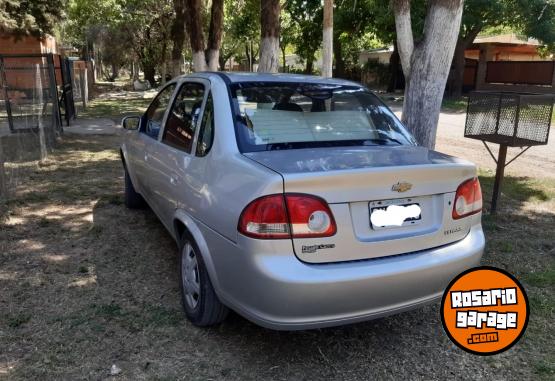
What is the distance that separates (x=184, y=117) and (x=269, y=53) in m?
7.66

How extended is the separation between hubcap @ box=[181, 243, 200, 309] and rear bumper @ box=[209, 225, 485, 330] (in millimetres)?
497

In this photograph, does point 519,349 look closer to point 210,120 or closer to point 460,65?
point 210,120

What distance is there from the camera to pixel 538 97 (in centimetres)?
546

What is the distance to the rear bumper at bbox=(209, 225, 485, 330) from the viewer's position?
258cm

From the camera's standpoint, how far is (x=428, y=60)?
5504 millimetres

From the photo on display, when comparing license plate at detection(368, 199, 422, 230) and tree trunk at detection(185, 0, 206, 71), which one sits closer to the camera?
license plate at detection(368, 199, 422, 230)

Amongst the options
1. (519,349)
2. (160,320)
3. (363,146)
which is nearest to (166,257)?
(160,320)

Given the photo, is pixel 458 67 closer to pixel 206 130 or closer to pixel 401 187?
pixel 206 130

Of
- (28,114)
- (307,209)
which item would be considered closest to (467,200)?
(307,209)

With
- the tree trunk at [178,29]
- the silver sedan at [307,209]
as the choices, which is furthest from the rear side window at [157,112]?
the tree trunk at [178,29]

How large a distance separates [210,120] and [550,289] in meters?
2.97

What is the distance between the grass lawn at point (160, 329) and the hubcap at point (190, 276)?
0.18m

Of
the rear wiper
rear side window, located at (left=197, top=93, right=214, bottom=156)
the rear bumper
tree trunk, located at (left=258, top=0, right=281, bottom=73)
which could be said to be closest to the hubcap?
the rear bumper

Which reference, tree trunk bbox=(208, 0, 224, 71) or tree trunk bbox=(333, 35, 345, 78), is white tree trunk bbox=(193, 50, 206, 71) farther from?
tree trunk bbox=(333, 35, 345, 78)
